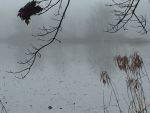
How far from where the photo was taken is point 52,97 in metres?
10.9

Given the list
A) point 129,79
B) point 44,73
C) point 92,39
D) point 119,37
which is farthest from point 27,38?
point 129,79

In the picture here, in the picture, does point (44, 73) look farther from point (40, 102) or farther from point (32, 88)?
point (40, 102)

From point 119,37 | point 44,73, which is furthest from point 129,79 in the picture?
point 119,37

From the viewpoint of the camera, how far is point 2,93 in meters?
11.4

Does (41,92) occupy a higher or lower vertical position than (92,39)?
lower

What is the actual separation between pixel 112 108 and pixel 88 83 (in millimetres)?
3882

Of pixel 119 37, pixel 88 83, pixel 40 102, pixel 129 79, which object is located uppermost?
pixel 119 37

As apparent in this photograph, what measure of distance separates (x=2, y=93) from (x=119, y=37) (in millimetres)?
44665

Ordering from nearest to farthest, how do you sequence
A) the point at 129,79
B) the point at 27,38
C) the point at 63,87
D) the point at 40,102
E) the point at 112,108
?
the point at 129,79 → the point at 112,108 → the point at 40,102 → the point at 63,87 → the point at 27,38

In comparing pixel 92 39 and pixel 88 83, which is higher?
pixel 92 39

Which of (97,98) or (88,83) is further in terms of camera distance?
(88,83)

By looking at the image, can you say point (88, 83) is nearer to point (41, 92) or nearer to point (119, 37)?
point (41, 92)

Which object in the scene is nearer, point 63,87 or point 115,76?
point 63,87

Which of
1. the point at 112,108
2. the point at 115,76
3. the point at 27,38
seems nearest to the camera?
the point at 112,108
